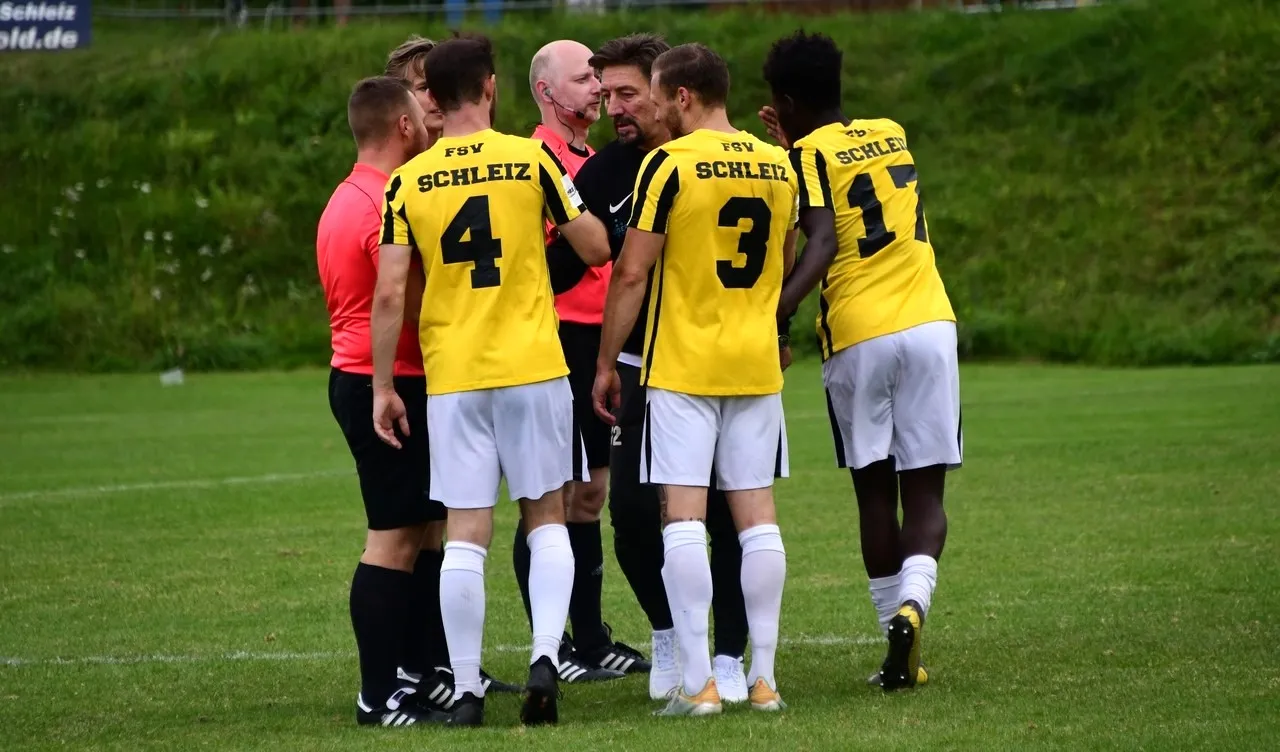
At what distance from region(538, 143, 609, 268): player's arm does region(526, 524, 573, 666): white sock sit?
100 centimetres

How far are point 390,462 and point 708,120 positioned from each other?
1.70 metres

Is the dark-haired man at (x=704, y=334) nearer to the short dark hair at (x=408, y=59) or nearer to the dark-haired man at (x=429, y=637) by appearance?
the dark-haired man at (x=429, y=637)

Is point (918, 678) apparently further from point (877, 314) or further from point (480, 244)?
point (480, 244)

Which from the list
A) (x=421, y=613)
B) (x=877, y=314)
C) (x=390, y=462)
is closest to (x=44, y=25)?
(x=421, y=613)

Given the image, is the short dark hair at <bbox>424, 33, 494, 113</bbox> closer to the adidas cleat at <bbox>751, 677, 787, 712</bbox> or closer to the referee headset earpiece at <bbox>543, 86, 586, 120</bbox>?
the referee headset earpiece at <bbox>543, 86, 586, 120</bbox>

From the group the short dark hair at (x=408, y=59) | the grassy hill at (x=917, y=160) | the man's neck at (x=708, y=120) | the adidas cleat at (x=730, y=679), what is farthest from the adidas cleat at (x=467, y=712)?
the grassy hill at (x=917, y=160)

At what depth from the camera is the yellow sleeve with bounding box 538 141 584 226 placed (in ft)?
19.9

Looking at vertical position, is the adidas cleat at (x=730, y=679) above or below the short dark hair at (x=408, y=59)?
below

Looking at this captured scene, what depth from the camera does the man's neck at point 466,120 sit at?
241 inches

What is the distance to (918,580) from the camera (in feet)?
21.6

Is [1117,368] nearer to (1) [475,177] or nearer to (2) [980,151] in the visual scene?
(2) [980,151]

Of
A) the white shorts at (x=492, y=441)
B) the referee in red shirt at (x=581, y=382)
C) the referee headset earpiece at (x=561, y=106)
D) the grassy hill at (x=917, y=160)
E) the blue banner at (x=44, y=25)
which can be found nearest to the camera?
the white shorts at (x=492, y=441)

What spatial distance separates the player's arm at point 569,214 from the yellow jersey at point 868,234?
921mm

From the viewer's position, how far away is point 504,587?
9.23m
